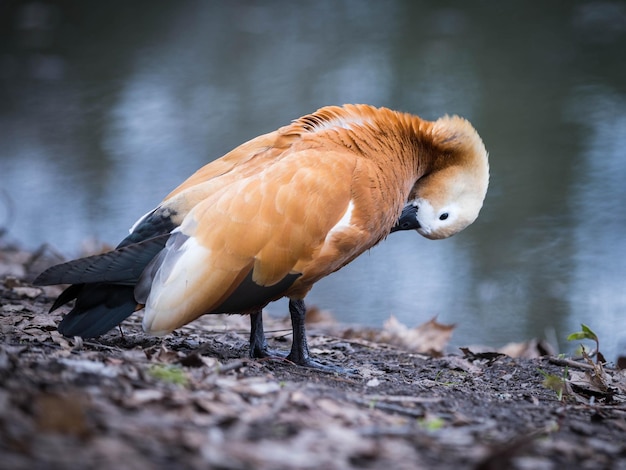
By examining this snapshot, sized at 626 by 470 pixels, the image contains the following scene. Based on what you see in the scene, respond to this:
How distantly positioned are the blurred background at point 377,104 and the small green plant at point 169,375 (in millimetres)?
3911

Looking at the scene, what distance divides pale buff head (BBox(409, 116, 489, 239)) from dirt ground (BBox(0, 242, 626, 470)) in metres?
0.97

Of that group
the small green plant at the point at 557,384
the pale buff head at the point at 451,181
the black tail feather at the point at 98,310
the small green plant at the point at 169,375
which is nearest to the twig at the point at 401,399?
the small green plant at the point at 169,375

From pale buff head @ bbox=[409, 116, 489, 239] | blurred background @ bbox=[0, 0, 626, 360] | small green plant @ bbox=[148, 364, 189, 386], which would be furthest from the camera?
blurred background @ bbox=[0, 0, 626, 360]

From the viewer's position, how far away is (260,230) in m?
3.55

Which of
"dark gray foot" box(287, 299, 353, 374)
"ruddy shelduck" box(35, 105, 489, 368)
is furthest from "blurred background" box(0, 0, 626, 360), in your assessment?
"ruddy shelduck" box(35, 105, 489, 368)

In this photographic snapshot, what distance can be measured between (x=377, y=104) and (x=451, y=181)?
4.44m

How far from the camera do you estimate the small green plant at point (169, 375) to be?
2.57 meters

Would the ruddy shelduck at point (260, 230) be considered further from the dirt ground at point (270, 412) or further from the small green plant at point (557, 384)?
the small green plant at point (557, 384)

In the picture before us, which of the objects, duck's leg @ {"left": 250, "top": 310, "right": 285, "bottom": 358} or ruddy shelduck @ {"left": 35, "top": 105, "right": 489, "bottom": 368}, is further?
duck's leg @ {"left": 250, "top": 310, "right": 285, "bottom": 358}

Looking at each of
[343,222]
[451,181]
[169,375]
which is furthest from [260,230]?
[451,181]

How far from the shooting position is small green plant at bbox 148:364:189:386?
2574 mm

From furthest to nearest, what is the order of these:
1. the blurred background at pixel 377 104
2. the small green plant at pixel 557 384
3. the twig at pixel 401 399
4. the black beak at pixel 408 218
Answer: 1. the blurred background at pixel 377 104
2. the black beak at pixel 408 218
3. the small green plant at pixel 557 384
4. the twig at pixel 401 399

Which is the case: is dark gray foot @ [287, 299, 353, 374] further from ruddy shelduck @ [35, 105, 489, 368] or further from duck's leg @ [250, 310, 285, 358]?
duck's leg @ [250, 310, 285, 358]

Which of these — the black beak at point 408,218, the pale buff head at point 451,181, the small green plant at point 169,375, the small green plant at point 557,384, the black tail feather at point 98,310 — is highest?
the pale buff head at point 451,181
